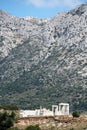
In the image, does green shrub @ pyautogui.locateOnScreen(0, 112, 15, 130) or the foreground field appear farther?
green shrub @ pyautogui.locateOnScreen(0, 112, 15, 130)

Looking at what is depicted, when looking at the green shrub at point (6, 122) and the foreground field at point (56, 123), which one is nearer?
the foreground field at point (56, 123)

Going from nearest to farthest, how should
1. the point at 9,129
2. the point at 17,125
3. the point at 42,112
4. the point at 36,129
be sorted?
the point at 36,129 < the point at 9,129 < the point at 17,125 < the point at 42,112

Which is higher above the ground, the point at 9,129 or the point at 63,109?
the point at 63,109

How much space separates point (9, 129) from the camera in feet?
347

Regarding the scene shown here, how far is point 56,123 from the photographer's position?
364 ft

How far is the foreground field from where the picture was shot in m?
106

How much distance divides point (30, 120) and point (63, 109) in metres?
43.0

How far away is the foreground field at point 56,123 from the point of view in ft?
346

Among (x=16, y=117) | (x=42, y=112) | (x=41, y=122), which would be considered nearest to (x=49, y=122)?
(x=41, y=122)

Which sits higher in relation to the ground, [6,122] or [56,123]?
[6,122]

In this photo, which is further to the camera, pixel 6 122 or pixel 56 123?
pixel 6 122

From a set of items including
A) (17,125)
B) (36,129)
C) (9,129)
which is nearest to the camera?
(36,129)

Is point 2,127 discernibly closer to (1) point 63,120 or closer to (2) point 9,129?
(2) point 9,129

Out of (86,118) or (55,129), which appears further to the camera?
(86,118)
